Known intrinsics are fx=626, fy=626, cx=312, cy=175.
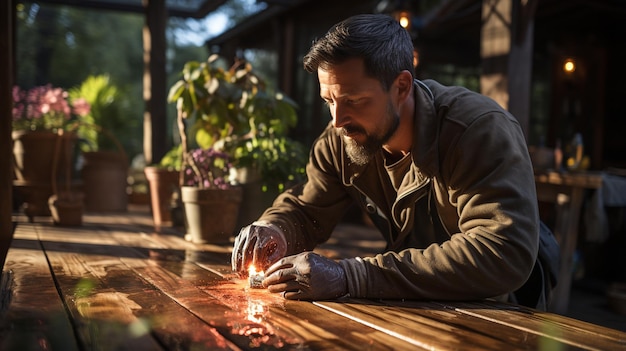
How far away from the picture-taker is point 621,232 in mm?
5531

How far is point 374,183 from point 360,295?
609 mm

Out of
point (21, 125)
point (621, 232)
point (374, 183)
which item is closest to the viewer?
point (374, 183)

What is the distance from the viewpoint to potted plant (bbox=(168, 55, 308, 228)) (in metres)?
3.57

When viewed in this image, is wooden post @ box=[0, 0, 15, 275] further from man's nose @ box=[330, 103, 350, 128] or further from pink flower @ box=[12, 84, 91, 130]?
man's nose @ box=[330, 103, 350, 128]

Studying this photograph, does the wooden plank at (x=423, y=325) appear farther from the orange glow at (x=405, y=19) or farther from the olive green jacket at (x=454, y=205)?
the orange glow at (x=405, y=19)

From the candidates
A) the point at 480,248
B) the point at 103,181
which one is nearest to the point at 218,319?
the point at 480,248

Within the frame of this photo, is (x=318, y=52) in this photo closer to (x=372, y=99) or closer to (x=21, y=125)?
(x=372, y=99)

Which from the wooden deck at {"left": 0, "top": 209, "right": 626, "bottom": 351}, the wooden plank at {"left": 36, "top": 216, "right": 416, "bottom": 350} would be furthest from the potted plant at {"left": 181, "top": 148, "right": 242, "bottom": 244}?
the wooden deck at {"left": 0, "top": 209, "right": 626, "bottom": 351}

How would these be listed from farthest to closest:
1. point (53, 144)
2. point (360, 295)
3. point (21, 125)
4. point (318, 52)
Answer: point (21, 125)
point (53, 144)
point (318, 52)
point (360, 295)

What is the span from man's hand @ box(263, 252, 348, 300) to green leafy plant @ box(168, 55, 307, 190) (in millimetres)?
1817

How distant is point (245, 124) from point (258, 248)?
2.10m

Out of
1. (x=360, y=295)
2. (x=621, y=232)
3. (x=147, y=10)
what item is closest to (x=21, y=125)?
(x=147, y=10)

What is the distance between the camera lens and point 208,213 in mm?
3027

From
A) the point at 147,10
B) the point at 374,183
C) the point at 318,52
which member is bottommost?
the point at 374,183
